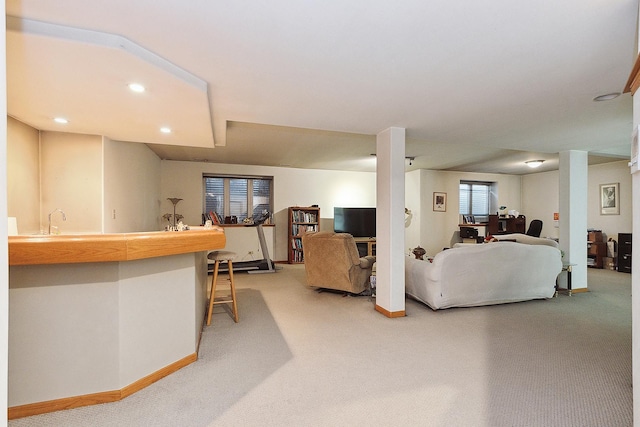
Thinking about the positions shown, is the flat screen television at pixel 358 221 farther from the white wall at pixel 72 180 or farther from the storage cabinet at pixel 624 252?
the white wall at pixel 72 180

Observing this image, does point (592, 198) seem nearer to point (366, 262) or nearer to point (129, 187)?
point (366, 262)

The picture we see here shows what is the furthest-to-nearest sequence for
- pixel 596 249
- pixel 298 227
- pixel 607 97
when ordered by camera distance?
pixel 298 227 < pixel 596 249 < pixel 607 97

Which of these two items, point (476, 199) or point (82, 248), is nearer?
point (82, 248)

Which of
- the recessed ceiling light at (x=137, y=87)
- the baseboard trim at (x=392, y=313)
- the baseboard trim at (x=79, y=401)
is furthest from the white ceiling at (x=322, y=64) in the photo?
the baseboard trim at (x=392, y=313)

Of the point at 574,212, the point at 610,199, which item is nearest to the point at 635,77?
the point at 574,212

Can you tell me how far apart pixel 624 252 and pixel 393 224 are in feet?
18.4

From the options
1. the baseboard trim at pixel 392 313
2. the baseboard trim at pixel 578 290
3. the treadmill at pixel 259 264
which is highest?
the treadmill at pixel 259 264

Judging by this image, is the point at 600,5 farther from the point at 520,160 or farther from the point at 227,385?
the point at 520,160

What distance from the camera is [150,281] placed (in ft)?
7.06

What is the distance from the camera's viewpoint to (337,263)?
4324 mm

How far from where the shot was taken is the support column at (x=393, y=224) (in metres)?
3.57

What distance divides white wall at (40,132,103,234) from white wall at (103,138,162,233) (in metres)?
0.10

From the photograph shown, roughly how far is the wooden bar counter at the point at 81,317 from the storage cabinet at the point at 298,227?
5.08 meters

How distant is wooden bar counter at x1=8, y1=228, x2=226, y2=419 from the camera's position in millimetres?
1774
